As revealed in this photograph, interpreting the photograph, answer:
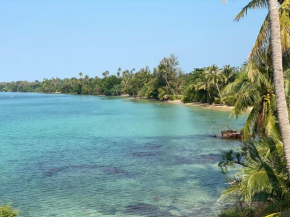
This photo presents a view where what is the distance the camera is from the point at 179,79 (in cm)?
11906

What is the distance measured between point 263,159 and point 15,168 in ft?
67.8

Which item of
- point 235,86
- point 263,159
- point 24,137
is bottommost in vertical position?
point 24,137

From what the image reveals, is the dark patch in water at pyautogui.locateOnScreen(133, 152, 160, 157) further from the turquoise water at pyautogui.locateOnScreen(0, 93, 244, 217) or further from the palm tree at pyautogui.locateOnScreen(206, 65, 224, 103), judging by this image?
the palm tree at pyautogui.locateOnScreen(206, 65, 224, 103)

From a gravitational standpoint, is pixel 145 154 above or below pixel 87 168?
above

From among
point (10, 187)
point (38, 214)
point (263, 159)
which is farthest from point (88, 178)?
point (263, 159)

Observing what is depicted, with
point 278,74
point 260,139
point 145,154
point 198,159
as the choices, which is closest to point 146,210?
point 260,139

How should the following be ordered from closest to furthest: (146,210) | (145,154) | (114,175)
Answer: (146,210)
(114,175)
(145,154)

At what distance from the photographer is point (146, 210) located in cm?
1627

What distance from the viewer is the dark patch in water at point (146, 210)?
15.8m

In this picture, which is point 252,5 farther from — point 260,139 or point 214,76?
point 214,76

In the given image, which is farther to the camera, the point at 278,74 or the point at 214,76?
the point at 214,76

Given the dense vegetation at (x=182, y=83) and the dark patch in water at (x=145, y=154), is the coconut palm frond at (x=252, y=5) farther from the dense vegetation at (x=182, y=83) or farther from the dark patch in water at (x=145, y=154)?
the dense vegetation at (x=182, y=83)

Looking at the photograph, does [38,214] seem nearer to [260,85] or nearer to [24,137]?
[260,85]

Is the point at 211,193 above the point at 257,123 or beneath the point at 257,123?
beneath
